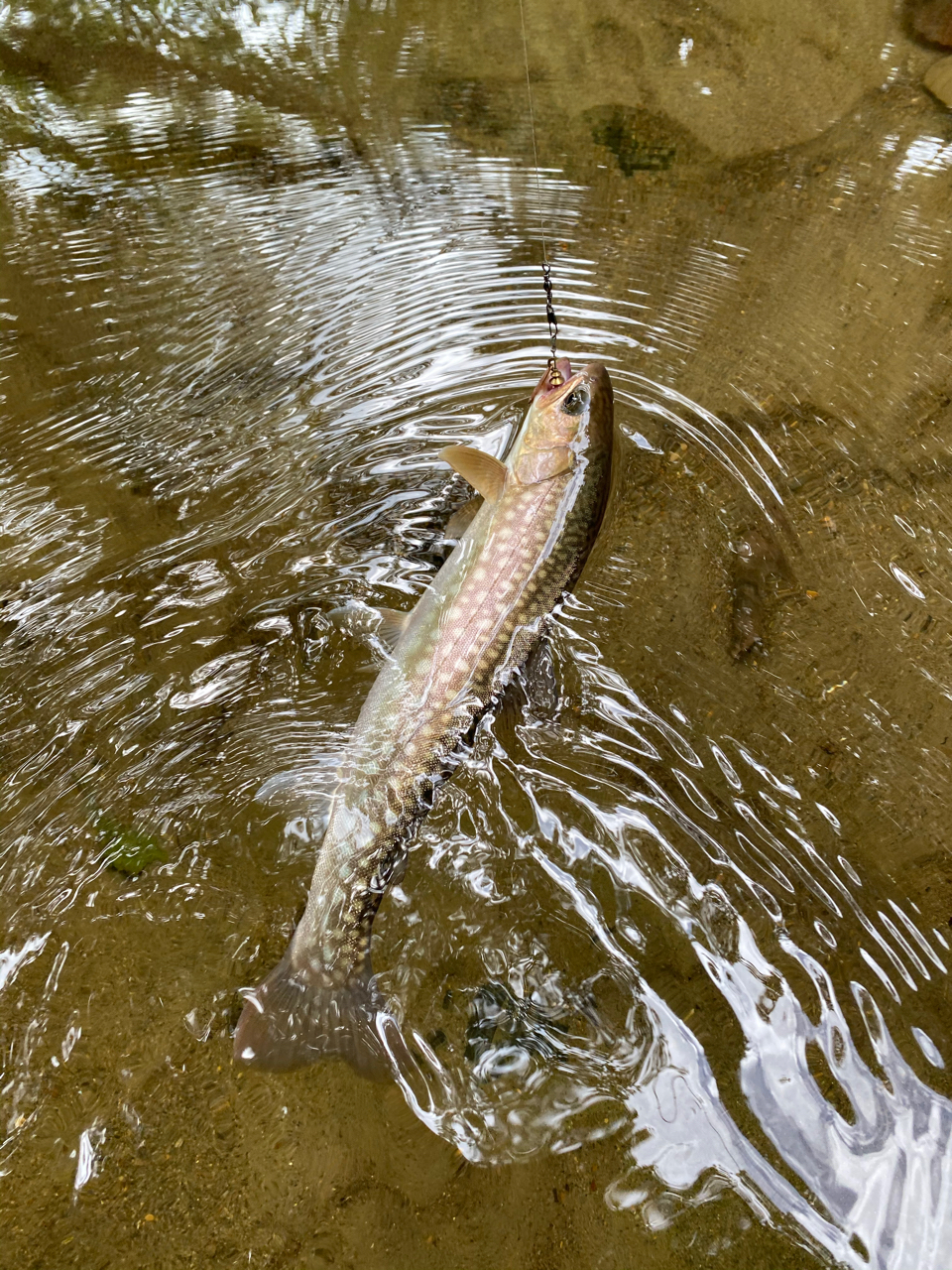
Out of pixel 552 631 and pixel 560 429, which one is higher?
pixel 560 429

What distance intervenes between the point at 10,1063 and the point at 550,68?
4.65 metres

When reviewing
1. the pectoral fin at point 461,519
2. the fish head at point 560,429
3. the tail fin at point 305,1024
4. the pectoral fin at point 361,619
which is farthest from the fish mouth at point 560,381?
the tail fin at point 305,1024

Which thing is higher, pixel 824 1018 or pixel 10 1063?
pixel 824 1018

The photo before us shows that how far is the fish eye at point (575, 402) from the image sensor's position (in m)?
2.82

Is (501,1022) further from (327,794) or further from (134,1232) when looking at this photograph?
(134,1232)

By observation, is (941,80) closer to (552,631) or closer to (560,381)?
(560,381)

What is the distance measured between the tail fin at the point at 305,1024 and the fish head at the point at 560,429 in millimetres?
1790

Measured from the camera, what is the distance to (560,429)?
2822 millimetres

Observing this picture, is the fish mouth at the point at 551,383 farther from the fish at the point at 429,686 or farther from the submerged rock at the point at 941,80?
the submerged rock at the point at 941,80

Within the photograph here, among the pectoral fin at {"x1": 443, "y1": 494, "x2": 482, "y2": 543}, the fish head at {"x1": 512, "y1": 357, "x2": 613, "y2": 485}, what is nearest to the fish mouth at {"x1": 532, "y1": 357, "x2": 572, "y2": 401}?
the fish head at {"x1": 512, "y1": 357, "x2": 613, "y2": 485}

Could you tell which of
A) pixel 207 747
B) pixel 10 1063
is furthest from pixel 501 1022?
pixel 10 1063

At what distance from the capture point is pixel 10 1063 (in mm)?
2422

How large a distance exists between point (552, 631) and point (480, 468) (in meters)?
0.66

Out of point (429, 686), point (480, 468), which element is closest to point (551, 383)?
point (480, 468)
